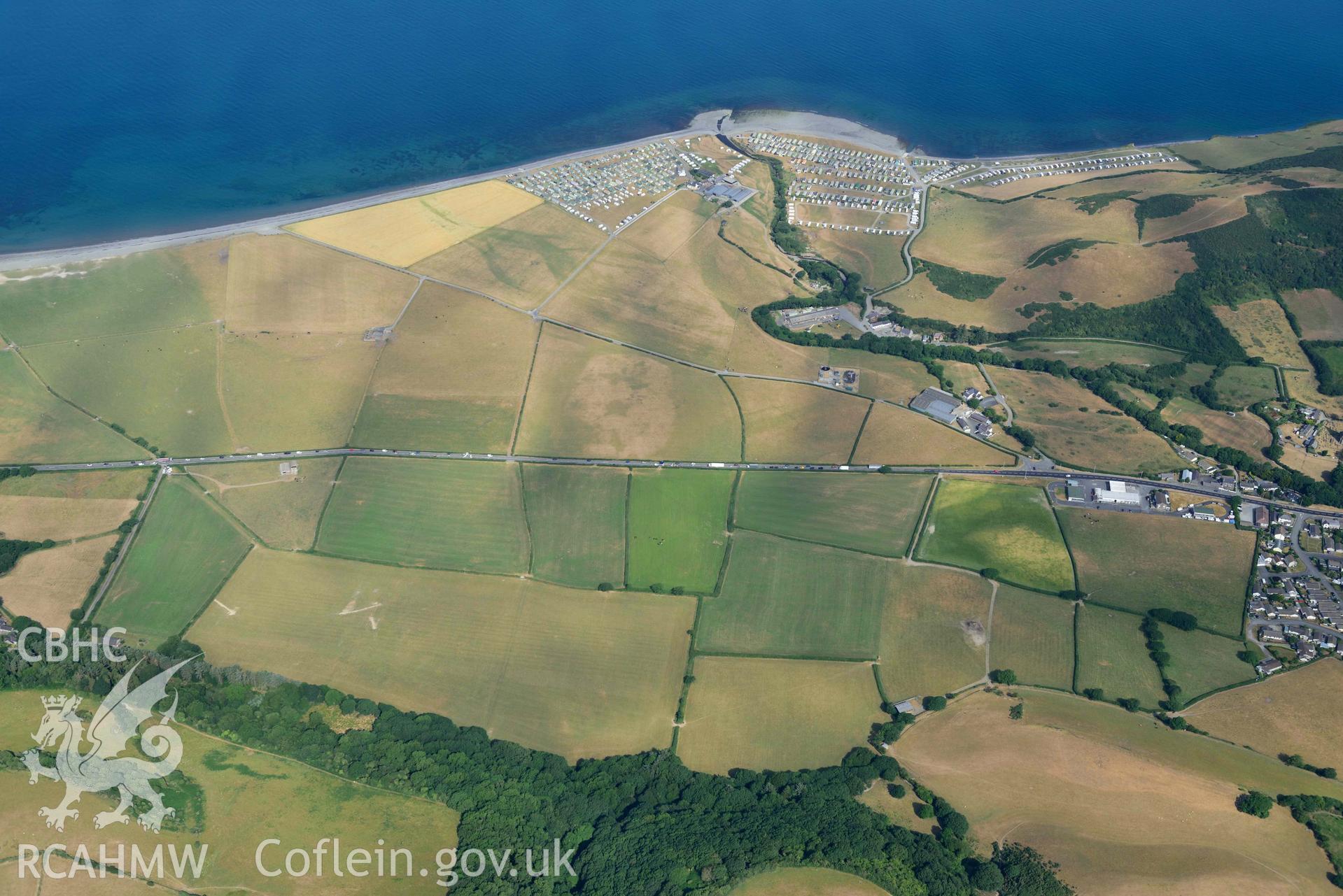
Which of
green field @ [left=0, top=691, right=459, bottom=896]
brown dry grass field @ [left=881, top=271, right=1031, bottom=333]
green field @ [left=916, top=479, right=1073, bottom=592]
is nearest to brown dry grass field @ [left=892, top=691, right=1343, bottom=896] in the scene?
green field @ [left=916, top=479, right=1073, bottom=592]

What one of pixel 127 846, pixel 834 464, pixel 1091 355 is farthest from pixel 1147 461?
pixel 127 846

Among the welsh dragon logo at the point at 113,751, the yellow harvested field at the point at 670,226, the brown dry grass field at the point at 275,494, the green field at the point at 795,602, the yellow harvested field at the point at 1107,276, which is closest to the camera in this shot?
the welsh dragon logo at the point at 113,751

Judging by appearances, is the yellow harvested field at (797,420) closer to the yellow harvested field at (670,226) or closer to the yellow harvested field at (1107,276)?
the yellow harvested field at (670,226)

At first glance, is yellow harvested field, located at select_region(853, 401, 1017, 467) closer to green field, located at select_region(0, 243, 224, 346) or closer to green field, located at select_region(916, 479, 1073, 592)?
green field, located at select_region(916, 479, 1073, 592)

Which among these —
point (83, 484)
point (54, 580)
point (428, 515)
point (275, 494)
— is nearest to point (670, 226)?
point (428, 515)

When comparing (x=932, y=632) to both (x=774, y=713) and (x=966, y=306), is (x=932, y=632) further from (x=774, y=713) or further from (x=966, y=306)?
(x=966, y=306)

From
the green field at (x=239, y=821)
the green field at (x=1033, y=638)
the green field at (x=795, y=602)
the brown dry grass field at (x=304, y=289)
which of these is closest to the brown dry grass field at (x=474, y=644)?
the green field at (x=795, y=602)

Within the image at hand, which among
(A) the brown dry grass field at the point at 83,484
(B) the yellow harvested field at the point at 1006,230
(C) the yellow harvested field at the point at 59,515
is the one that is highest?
(B) the yellow harvested field at the point at 1006,230
